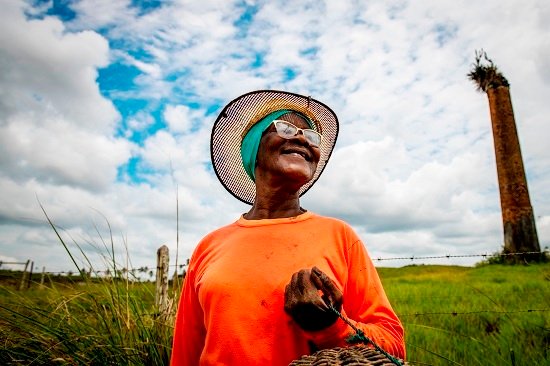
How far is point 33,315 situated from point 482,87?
17.9m

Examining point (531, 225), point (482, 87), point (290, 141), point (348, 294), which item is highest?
point (482, 87)

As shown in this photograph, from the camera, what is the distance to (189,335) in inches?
70.0

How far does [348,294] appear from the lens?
5.11 feet

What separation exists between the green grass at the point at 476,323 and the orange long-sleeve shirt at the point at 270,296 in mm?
514

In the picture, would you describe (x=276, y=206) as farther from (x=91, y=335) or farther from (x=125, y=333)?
(x=125, y=333)

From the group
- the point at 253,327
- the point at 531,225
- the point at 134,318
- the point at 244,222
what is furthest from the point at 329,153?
the point at 531,225

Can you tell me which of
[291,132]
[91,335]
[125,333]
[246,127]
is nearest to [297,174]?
[291,132]

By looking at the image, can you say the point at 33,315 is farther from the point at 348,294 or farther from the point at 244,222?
the point at 348,294

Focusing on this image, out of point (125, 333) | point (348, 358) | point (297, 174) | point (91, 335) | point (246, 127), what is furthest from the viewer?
point (125, 333)

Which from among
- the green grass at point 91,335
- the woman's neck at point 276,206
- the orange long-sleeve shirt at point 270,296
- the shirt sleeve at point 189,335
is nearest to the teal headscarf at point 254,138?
the woman's neck at point 276,206

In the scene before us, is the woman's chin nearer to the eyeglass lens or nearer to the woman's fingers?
the eyeglass lens

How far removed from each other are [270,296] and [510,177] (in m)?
15.1

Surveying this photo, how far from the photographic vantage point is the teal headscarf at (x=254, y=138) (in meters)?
2.13

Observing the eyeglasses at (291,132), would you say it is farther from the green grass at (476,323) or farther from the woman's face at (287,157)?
the green grass at (476,323)
